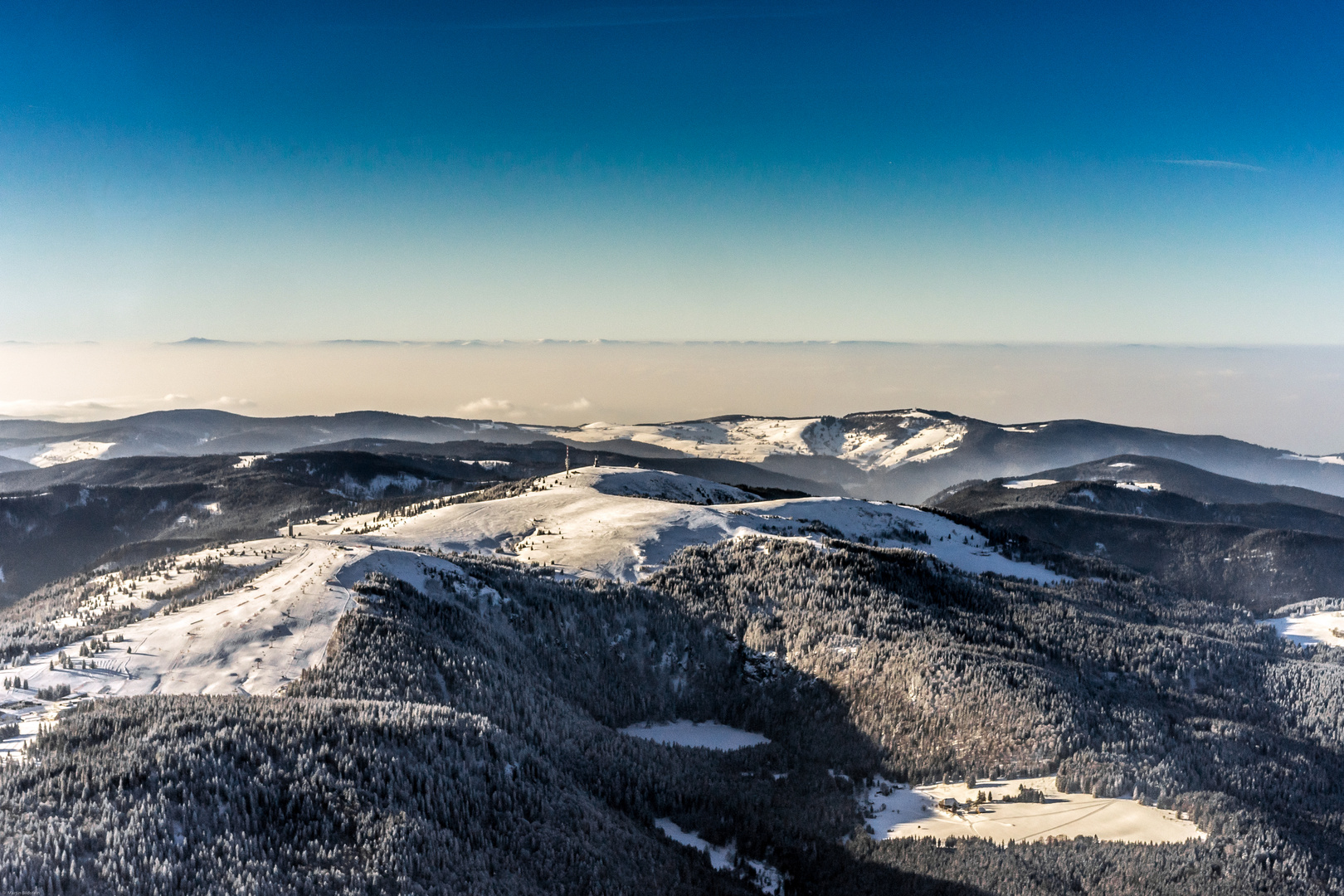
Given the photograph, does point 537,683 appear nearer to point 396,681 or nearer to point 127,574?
point 396,681

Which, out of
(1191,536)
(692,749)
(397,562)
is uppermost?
(397,562)

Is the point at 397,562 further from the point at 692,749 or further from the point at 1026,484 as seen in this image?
the point at 1026,484

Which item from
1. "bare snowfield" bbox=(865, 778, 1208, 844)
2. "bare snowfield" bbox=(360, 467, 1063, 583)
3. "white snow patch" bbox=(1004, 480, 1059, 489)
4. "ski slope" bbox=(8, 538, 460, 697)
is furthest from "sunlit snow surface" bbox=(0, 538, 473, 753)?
"white snow patch" bbox=(1004, 480, 1059, 489)

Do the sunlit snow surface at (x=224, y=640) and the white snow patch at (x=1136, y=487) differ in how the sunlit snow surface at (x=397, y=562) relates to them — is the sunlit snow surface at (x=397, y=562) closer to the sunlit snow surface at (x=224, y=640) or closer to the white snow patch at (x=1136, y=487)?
the sunlit snow surface at (x=224, y=640)

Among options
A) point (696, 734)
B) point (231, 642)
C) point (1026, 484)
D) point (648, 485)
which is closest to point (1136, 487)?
point (1026, 484)

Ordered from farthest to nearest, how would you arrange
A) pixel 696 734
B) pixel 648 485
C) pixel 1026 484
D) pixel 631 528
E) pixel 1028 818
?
pixel 1026 484, pixel 648 485, pixel 631 528, pixel 696 734, pixel 1028 818

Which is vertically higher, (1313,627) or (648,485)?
(648,485)

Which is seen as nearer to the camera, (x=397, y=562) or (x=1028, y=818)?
(x=1028, y=818)

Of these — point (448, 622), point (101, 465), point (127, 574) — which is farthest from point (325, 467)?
point (448, 622)
